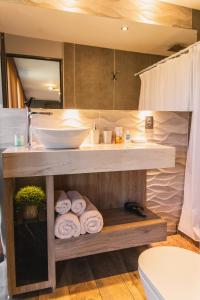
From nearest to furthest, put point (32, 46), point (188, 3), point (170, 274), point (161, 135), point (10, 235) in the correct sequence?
1. point (170, 274)
2. point (10, 235)
3. point (32, 46)
4. point (188, 3)
5. point (161, 135)

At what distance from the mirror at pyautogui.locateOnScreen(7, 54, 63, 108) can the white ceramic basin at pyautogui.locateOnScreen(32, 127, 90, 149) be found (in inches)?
17.2

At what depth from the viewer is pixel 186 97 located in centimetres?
204

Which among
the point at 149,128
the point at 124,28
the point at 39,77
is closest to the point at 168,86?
the point at 149,128

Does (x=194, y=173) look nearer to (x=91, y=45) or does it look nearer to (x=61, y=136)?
(x=61, y=136)

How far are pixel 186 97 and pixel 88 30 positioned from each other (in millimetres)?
1051

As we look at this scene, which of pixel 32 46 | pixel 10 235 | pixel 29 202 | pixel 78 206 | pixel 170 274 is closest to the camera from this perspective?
pixel 170 274

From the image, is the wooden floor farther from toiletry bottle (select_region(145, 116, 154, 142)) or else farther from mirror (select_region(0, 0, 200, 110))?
mirror (select_region(0, 0, 200, 110))

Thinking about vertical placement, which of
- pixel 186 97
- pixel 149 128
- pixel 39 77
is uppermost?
pixel 39 77

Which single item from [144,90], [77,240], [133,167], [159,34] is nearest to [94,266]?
[77,240]

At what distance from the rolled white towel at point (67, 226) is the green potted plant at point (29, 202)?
0.53 feet

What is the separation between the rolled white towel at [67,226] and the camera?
1.46 metres

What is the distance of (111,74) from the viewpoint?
6.28 feet

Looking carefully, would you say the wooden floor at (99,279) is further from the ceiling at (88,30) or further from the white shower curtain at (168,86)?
the ceiling at (88,30)

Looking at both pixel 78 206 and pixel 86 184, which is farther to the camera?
pixel 86 184
